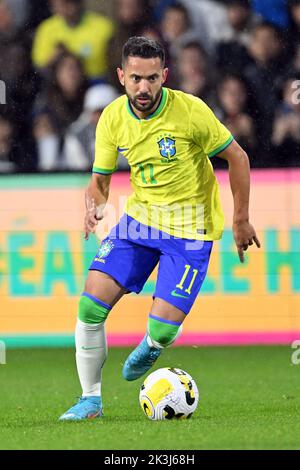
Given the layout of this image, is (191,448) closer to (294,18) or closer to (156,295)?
(156,295)

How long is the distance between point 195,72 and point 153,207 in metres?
4.02

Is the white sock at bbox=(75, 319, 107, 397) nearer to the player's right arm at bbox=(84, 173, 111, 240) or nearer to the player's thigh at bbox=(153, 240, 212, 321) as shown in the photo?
the player's thigh at bbox=(153, 240, 212, 321)

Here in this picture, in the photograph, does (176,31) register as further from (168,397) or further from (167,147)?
(168,397)

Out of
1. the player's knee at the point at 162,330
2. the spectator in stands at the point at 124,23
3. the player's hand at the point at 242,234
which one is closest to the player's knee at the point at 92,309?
the player's knee at the point at 162,330

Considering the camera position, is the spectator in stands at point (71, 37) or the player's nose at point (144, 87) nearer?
the player's nose at point (144, 87)

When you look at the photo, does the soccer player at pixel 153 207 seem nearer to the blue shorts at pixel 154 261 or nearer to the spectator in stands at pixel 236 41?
the blue shorts at pixel 154 261

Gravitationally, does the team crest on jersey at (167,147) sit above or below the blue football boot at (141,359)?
above

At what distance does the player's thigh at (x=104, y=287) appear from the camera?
643 centimetres

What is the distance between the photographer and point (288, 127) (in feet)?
34.0

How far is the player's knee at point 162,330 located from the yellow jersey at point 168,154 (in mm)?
505

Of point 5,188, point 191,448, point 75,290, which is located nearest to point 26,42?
point 5,188

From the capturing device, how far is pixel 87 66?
1063 cm

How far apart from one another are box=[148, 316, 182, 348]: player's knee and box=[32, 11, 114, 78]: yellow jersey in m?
4.50

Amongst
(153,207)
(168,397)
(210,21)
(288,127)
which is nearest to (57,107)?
(210,21)
